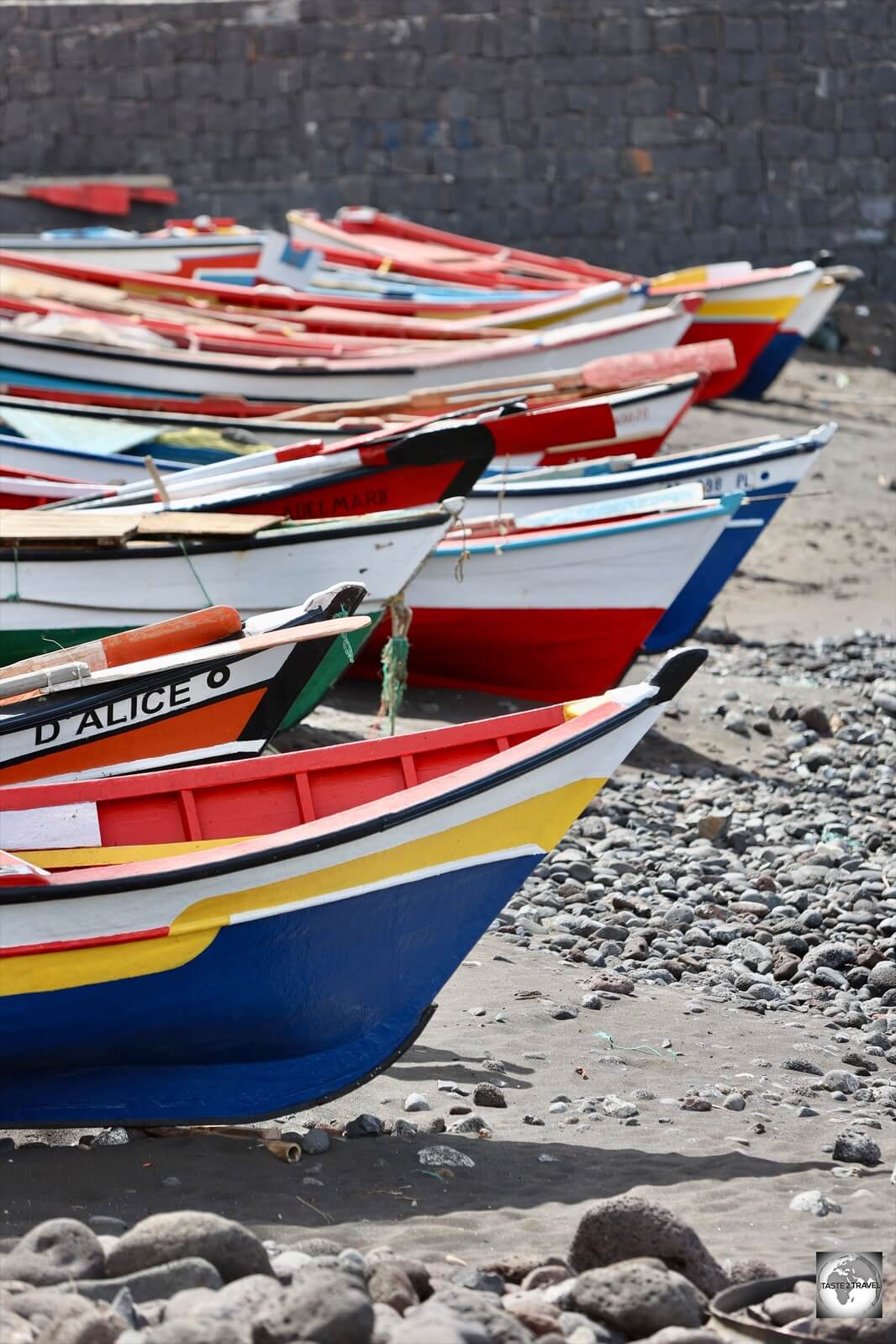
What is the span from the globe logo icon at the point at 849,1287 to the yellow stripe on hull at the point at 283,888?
111 centimetres

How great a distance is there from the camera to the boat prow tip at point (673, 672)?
3715 millimetres

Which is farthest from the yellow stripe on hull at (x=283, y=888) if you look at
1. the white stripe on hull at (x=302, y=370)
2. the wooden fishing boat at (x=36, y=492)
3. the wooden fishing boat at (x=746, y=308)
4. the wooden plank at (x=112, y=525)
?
the wooden fishing boat at (x=746, y=308)

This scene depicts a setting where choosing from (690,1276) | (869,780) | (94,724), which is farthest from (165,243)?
(690,1276)

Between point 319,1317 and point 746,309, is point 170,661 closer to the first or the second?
point 319,1317

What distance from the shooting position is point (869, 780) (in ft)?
23.1

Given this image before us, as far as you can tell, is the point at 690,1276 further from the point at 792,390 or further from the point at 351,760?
the point at 792,390

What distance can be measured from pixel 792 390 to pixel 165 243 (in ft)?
17.9

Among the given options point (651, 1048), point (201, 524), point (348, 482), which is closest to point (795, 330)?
point (348, 482)

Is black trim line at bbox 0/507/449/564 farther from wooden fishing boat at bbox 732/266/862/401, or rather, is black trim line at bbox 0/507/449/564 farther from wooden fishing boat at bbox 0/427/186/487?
wooden fishing boat at bbox 732/266/862/401

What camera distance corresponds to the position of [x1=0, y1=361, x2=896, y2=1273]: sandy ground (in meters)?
3.28

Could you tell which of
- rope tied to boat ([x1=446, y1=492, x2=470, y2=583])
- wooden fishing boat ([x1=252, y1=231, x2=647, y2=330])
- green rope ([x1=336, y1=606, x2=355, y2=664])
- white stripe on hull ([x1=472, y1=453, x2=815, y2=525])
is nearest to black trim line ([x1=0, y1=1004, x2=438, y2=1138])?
green rope ([x1=336, y1=606, x2=355, y2=664])

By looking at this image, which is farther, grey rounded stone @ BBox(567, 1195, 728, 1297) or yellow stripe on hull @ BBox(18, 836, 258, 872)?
yellow stripe on hull @ BBox(18, 836, 258, 872)

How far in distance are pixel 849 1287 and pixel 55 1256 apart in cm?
132

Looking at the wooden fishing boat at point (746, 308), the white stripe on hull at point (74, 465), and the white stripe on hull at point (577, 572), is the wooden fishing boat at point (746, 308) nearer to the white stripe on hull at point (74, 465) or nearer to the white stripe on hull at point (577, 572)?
the white stripe on hull at point (577, 572)
